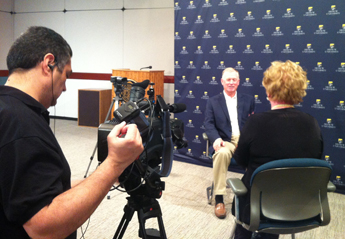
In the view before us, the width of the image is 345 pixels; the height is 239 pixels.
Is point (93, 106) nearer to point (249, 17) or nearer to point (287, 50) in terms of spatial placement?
point (249, 17)

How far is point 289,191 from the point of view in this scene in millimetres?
1642

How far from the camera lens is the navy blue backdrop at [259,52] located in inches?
134

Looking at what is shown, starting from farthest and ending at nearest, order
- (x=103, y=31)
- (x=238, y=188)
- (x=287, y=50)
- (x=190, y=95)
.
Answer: (x=103, y=31), (x=190, y=95), (x=287, y=50), (x=238, y=188)

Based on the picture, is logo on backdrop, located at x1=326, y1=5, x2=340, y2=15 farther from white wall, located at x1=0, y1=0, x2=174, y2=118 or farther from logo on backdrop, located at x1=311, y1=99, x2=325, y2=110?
white wall, located at x1=0, y1=0, x2=174, y2=118

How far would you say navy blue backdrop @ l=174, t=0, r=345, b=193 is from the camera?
3414 mm

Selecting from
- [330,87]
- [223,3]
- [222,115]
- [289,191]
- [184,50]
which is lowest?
[289,191]

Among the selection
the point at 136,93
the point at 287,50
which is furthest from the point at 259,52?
the point at 136,93

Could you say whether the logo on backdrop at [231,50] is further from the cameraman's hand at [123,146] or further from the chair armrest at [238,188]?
the cameraman's hand at [123,146]

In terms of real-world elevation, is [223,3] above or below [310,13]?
above

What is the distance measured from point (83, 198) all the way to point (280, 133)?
124 cm

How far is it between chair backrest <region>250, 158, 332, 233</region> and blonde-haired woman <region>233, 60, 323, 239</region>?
12 cm

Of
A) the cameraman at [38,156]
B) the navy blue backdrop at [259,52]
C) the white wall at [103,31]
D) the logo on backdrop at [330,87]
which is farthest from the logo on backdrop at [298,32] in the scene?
the cameraman at [38,156]

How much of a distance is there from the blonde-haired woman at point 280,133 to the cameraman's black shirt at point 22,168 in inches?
48.5

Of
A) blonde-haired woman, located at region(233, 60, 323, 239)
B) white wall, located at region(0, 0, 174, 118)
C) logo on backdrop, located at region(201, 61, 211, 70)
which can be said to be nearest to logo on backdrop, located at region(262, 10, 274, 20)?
logo on backdrop, located at region(201, 61, 211, 70)
